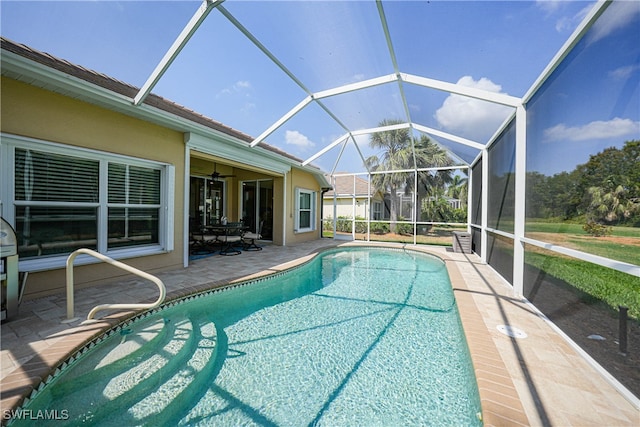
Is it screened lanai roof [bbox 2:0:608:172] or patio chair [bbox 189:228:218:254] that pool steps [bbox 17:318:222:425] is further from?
patio chair [bbox 189:228:218:254]

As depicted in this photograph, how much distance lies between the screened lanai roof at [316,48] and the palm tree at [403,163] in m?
8.40

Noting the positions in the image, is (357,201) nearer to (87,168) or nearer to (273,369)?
(87,168)

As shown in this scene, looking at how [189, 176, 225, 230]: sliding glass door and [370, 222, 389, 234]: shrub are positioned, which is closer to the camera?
[189, 176, 225, 230]: sliding glass door

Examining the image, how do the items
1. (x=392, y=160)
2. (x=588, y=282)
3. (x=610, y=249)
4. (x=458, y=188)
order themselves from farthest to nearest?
(x=458, y=188) → (x=392, y=160) → (x=610, y=249) → (x=588, y=282)

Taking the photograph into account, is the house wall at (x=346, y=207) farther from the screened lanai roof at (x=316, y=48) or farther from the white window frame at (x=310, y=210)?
the screened lanai roof at (x=316, y=48)

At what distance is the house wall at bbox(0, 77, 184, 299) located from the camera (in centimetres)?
381

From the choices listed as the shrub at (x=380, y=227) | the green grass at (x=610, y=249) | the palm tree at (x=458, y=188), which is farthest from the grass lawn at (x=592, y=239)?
the palm tree at (x=458, y=188)

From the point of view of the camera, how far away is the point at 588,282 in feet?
13.8

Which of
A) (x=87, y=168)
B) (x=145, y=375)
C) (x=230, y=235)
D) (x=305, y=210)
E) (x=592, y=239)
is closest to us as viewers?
(x=145, y=375)

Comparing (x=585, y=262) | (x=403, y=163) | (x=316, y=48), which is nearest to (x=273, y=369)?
(x=585, y=262)

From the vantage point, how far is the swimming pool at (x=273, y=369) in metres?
2.27

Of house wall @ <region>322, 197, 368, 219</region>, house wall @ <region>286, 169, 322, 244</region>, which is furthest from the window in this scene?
house wall @ <region>322, 197, 368, 219</region>

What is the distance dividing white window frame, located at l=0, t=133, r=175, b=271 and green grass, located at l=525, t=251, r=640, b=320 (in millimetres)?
7396

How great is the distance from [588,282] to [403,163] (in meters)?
12.7
